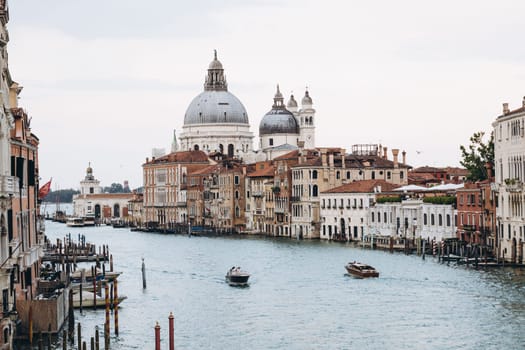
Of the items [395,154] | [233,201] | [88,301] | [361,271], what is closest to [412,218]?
[395,154]

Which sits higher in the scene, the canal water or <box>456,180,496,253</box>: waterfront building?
<box>456,180,496,253</box>: waterfront building

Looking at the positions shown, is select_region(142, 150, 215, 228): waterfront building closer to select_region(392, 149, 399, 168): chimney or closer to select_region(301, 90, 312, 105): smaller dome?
select_region(301, 90, 312, 105): smaller dome

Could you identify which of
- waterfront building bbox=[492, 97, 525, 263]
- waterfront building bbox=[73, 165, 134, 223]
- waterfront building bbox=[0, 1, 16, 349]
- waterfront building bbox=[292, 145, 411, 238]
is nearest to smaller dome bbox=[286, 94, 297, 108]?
waterfront building bbox=[73, 165, 134, 223]

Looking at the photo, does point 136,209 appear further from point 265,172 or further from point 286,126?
point 265,172

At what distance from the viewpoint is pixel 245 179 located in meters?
76.2

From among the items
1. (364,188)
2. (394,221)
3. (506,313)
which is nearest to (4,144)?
(506,313)

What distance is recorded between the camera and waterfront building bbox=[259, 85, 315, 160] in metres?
99.2

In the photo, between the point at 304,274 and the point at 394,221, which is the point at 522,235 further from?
the point at 394,221

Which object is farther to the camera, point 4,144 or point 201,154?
point 201,154

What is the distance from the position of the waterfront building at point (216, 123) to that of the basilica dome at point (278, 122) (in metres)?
2.35

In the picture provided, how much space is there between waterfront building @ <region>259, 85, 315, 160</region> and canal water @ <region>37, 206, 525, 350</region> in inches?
2067

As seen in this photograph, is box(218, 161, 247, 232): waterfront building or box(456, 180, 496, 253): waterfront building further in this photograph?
box(218, 161, 247, 232): waterfront building

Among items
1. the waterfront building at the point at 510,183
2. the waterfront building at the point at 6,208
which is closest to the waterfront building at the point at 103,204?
the waterfront building at the point at 510,183

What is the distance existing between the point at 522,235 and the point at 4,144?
21.6 meters
